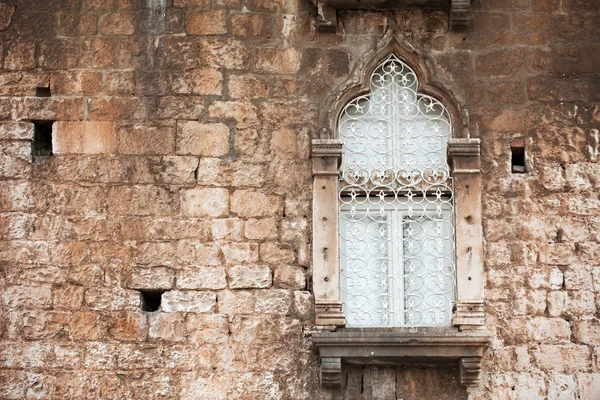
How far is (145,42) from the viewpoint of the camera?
798 cm

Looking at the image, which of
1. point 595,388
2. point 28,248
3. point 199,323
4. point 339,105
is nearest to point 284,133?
point 339,105

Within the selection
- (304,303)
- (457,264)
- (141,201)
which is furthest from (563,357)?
(141,201)

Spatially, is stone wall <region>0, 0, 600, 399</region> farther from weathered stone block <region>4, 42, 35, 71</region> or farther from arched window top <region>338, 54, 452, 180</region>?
arched window top <region>338, 54, 452, 180</region>

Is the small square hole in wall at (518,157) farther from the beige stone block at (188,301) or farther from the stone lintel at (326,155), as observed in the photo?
the beige stone block at (188,301)

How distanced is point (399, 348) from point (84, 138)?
2735 millimetres

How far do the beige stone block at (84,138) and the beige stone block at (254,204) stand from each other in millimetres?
975

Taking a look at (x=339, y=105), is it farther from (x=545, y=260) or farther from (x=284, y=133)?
(x=545, y=260)

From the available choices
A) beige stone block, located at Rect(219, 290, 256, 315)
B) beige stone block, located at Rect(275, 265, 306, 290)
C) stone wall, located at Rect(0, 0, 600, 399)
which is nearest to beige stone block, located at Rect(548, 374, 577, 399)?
stone wall, located at Rect(0, 0, 600, 399)

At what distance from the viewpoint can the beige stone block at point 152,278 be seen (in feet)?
24.8

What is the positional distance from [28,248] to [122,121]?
1137mm

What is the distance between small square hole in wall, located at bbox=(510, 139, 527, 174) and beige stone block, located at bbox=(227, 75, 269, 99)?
185 cm

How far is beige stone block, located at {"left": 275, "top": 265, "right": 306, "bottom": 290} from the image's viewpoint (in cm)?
757

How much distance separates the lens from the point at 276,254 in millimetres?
7625

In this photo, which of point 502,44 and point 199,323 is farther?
point 502,44
